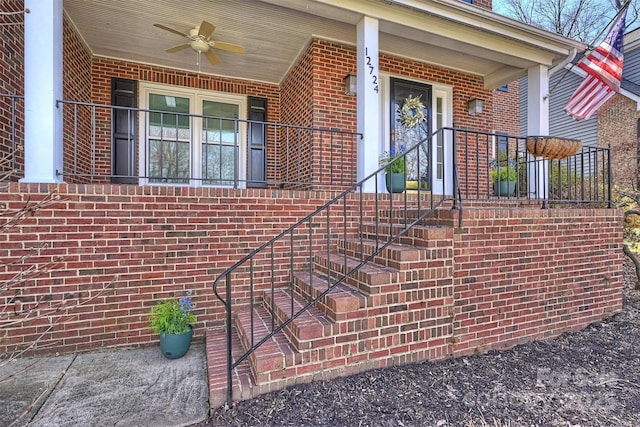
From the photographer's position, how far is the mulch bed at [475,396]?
2.07 metres

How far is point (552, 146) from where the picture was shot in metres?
3.55

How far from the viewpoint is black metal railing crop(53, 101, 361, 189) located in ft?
15.8

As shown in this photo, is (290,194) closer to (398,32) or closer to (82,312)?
(82,312)

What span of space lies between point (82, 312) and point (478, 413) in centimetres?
324

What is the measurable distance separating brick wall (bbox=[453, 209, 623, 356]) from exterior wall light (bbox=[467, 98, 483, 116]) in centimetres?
265

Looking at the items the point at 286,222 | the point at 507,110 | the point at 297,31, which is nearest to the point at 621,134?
the point at 507,110

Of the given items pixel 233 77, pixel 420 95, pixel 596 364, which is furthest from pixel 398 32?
pixel 596 364

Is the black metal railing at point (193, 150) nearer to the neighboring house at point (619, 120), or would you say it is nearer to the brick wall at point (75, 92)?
the brick wall at point (75, 92)

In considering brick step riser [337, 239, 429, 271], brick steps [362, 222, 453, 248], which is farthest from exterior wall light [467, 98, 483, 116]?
brick step riser [337, 239, 429, 271]

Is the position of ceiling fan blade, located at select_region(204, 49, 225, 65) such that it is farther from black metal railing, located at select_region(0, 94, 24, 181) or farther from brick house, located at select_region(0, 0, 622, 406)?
black metal railing, located at select_region(0, 94, 24, 181)

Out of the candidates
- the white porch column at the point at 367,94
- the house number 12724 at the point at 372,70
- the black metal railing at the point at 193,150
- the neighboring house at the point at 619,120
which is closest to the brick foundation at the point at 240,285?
the white porch column at the point at 367,94

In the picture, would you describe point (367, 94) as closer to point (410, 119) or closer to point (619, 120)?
point (410, 119)

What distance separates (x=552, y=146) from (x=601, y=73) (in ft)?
6.64

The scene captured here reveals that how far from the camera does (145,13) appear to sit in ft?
13.7
